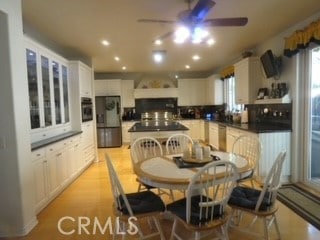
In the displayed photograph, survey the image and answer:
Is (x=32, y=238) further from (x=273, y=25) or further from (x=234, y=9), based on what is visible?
(x=273, y=25)

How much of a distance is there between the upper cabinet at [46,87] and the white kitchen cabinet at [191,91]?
4.59 metres

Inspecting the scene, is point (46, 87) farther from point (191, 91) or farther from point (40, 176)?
point (191, 91)

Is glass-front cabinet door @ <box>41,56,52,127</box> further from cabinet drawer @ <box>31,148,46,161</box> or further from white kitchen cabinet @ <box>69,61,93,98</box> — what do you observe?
white kitchen cabinet @ <box>69,61,93,98</box>

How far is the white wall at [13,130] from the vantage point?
2.45 metres

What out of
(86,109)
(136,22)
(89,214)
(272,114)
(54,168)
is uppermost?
(136,22)

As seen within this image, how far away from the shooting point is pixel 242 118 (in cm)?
553

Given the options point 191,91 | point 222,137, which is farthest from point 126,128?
point 222,137

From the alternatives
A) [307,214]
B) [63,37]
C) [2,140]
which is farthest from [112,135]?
[307,214]

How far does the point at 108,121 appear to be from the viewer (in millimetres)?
7871

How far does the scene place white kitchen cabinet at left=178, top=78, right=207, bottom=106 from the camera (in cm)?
→ 862

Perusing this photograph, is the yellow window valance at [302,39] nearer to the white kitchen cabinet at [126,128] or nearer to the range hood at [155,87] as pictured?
the range hood at [155,87]

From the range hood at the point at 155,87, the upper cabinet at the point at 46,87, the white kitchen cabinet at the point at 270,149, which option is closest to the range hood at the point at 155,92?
the range hood at the point at 155,87

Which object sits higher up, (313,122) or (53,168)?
(313,122)

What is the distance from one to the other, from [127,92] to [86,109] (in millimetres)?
3194
